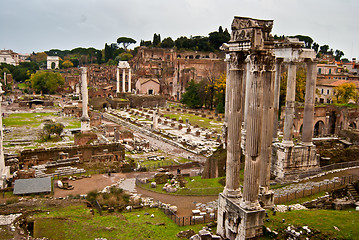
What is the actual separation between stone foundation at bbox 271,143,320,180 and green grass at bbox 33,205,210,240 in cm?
503

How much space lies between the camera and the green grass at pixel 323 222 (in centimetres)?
850

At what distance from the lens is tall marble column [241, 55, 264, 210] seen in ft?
26.7

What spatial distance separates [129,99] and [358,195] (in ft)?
152

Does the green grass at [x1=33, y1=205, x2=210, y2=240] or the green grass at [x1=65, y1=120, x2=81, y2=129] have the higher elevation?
the green grass at [x1=33, y1=205, x2=210, y2=240]

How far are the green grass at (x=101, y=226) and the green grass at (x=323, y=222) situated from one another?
2.66m

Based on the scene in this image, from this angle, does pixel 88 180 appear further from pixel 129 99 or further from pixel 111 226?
pixel 129 99

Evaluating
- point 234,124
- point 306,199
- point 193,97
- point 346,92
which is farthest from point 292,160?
point 193,97

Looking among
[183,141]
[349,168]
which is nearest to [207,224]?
[349,168]

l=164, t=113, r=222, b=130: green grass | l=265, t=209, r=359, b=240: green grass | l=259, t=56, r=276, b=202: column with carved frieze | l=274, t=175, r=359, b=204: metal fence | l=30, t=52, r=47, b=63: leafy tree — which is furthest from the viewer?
l=30, t=52, r=47, b=63: leafy tree

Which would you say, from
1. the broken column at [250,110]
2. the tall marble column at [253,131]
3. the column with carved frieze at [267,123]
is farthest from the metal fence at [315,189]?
the tall marble column at [253,131]

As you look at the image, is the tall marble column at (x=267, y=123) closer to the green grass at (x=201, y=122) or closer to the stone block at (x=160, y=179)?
the stone block at (x=160, y=179)

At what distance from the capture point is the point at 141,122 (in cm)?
3853

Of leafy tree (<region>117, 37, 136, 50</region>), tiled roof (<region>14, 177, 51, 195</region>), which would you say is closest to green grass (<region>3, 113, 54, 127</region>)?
tiled roof (<region>14, 177, 51, 195</region>)

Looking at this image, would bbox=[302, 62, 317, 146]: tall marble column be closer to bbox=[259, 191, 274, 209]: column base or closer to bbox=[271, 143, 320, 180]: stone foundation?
bbox=[271, 143, 320, 180]: stone foundation
